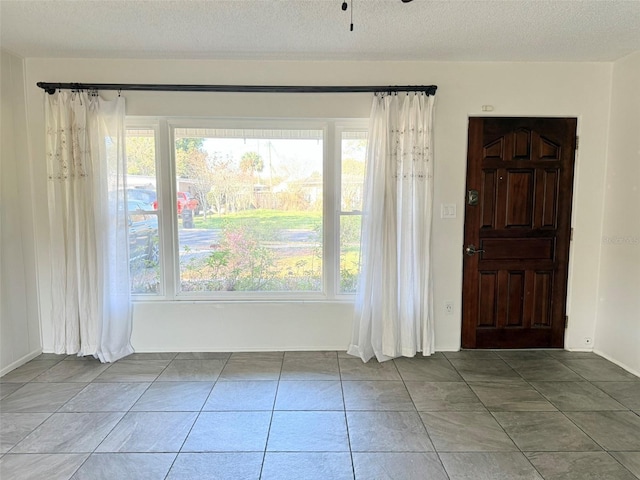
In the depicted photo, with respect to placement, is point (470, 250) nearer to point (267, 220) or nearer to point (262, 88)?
point (267, 220)

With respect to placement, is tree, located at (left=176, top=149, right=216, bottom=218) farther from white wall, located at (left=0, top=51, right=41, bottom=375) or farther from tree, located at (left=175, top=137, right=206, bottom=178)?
white wall, located at (left=0, top=51, right=41, bottom=375)

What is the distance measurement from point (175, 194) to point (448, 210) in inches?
102

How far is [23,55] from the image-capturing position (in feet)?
10.4

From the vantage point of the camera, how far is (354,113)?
3309 millimetres

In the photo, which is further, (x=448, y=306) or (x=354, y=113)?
(x=448, y=306)

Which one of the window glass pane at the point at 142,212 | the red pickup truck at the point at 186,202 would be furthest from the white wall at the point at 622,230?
the window glass pane at the point at 142,212

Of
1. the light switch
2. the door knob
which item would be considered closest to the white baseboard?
the light switch

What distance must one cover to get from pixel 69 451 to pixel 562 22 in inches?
168

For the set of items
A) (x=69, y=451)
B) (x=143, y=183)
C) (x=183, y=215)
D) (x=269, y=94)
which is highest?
(x=269, y=94)

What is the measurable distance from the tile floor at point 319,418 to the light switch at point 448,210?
4.39ft

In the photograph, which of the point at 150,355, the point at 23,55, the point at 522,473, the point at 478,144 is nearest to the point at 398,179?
the point at 478,144

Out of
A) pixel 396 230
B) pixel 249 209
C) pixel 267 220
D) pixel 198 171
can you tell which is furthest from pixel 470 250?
pixel 198 171

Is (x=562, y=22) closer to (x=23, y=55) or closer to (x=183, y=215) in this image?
(x=183, y=215)

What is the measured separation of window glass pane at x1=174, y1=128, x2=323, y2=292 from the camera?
3457 millimetres
